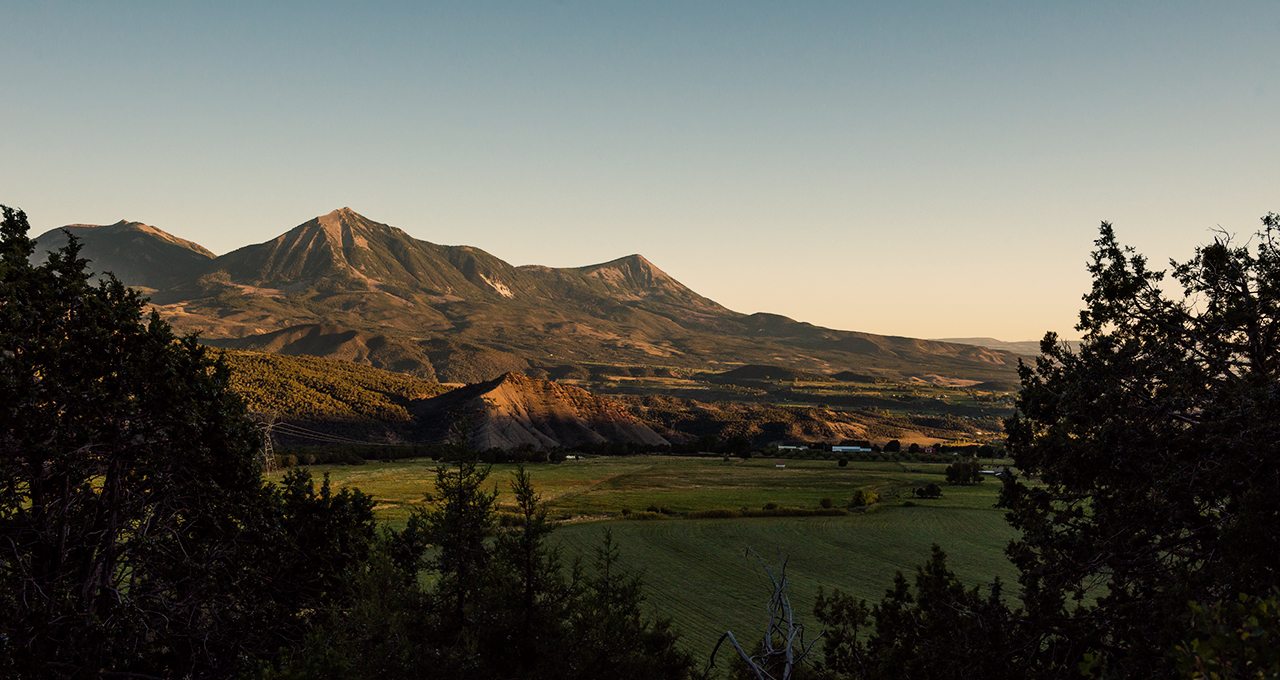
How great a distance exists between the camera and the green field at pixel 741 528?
44.6 m

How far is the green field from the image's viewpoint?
44.6 m

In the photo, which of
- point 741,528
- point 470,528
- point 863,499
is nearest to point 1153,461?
point 470,528

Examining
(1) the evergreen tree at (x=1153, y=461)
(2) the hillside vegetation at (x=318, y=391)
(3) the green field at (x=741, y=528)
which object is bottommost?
(3) the green field at (x=741, y=528)

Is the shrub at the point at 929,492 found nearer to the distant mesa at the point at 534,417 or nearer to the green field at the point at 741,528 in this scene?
the green field at the point at 741,528

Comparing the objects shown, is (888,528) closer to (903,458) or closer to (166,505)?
(166,505)

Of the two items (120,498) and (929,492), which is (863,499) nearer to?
(929,492)

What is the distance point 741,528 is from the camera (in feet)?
218

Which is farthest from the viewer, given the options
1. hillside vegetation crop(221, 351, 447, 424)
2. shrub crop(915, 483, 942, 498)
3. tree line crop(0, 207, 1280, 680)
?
hillside vegetation crop(221, 351, 447, 424)

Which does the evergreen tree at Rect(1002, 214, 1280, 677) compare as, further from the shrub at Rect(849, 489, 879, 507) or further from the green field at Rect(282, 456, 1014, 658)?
the shrub at Rect(849, 489, 879, 507)

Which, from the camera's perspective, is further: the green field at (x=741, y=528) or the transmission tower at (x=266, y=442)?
the green field at (x=741, y=528)

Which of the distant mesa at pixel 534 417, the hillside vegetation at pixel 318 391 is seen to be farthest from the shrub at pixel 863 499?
the hillside vegetation at pixel 318 391

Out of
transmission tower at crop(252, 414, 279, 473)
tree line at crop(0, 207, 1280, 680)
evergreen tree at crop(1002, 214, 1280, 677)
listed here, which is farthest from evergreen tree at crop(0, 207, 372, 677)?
evergreen tree at crop(1002, 214, 1280, 677)

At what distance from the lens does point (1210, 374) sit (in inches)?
623

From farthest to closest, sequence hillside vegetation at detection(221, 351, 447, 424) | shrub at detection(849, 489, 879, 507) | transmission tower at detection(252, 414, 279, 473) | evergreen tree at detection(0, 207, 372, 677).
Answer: hillside vegetation at detection(221, 351, 447, 424) → shrub at detection(849, 489, 879, 507) → transmission tower at detection(252, 414, 279, 473) → evergreen tree at detection(0, 207, 372, 677)
